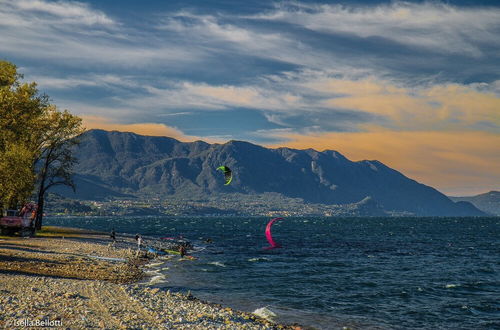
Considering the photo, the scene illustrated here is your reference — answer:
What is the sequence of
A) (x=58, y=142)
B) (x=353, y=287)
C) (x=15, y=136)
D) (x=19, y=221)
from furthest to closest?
(x=58, y=142)
(x=19, y=221)
(x=15, y=136)
(x=353, y=287)

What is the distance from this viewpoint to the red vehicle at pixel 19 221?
188ft

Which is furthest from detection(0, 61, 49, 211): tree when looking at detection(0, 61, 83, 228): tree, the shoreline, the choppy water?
the choppy water

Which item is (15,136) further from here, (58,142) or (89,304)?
(89,304)

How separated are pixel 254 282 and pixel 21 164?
2556 centimetres

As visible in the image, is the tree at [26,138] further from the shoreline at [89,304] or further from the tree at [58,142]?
the shoreline at [89,304]

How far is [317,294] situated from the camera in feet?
127

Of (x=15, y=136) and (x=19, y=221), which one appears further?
(x=19, y=221)

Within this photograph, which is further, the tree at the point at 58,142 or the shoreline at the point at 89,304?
the tree at the point at 58,142

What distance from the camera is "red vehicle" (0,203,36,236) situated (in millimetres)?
57219

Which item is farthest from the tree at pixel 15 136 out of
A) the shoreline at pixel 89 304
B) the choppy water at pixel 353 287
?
the choppy water at pixel 353 287

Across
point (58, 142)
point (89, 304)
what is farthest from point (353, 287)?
point (58, 142)

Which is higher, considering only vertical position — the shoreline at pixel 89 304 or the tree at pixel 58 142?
the tree at pixel 58 142

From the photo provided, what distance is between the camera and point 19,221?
191 ft

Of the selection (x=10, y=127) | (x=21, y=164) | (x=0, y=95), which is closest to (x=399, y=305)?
(x=21, y=164)
